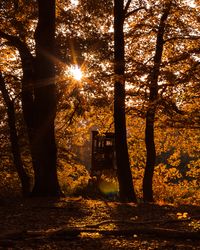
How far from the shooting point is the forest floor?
22.2 ft

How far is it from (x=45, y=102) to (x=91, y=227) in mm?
7703

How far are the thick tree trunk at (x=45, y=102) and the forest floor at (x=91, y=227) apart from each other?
2182 millimetres

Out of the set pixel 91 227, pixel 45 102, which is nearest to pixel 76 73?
pixel 45 102

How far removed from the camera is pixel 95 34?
1698cm

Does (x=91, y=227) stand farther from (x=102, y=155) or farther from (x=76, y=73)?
(x=102, y=155)

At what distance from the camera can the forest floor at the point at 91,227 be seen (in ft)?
22.2

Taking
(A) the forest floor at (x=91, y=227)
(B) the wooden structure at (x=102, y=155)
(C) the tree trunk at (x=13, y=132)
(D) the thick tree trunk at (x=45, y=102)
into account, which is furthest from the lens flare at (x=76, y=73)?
(B) the wooden structure at (x=102, y=155)

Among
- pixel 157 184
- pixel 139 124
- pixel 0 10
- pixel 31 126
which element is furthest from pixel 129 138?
pixel 0 10

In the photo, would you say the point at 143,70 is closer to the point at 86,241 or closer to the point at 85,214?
the point at 85,214

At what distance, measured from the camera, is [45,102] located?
14914mm

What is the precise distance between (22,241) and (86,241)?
41.2 inches

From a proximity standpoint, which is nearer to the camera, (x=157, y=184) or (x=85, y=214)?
(x=85, y=214)

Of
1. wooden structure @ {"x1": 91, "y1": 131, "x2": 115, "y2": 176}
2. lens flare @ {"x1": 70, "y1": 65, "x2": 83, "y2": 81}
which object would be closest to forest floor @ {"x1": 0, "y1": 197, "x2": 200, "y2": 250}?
lens flare @ {"x1": 70, "y1": 65, "x2": 83, "y2": 81}

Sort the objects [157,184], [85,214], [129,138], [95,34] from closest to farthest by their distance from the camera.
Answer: [85,214] → [95,34] → [129,138] → [157,184]
